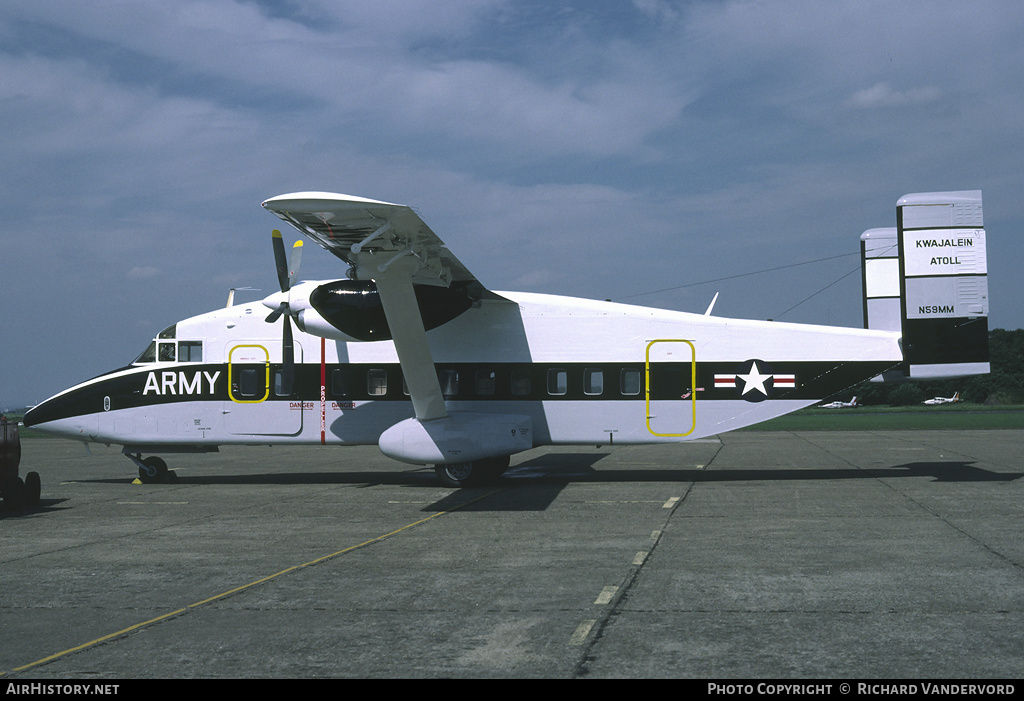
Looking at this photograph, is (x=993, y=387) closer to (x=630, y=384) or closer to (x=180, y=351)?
(x=630, y=384)

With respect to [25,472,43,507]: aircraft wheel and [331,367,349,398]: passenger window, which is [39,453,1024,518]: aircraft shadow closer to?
[25,472,43,507]: aircraft wheel

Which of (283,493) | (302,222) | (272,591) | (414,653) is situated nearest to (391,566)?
(272,591)

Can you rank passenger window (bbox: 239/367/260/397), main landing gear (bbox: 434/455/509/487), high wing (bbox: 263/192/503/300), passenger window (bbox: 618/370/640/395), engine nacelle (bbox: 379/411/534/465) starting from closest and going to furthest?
high wing (bbox: 263/192/503/300) < engine nacelle (bbox: 379/411/534/465) < main landing gear (bbox: 434/455/509/487) < passenger window (bbox: 618/370/640/395) < passenger window (bbox: 239/367/260/397)

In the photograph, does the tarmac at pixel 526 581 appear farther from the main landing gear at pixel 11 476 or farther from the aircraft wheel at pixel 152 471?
the aircraft wheel at pixel 152 471

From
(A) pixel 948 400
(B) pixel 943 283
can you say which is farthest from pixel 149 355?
(A) pixel 948 400

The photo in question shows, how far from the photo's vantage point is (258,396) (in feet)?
61.0

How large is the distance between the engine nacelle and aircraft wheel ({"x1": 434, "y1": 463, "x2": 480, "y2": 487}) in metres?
0.59

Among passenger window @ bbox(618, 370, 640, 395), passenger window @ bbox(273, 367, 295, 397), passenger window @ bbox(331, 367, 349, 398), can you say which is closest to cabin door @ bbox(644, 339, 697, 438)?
passenger window @ bbox(618, 370, 640, 395)

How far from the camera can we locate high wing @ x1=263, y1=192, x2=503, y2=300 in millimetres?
11898

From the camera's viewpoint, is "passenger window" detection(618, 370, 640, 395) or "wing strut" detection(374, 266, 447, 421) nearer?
"wing strut" detection(374, 266, 447, 421)

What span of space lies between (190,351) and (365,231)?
7865 millimetres

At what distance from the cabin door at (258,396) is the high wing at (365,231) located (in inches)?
178
